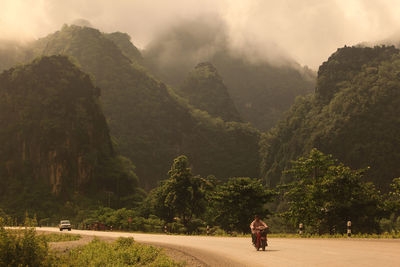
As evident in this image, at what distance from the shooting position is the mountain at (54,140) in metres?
107

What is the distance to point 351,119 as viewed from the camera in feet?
419

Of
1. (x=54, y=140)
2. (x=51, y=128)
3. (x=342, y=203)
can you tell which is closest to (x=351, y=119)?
(x=54, y=140)

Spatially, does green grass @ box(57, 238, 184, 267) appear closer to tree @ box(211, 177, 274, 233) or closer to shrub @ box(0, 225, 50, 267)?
shrub @ box(0, 225, 50, 267)

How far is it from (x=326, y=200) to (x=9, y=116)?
10417 cm

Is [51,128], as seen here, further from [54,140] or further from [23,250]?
[23,250]

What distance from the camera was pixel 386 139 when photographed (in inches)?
4756

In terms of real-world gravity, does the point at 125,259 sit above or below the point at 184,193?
below

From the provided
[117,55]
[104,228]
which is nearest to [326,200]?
[104,228]

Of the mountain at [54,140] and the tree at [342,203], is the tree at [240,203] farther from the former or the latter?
the mountain at [54,140]

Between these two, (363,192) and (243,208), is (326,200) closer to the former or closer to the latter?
(363,192)

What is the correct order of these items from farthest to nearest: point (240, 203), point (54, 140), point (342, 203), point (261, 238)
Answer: point (54, 140) < point (240, 203) < point (342, 203) < point (261, 238)

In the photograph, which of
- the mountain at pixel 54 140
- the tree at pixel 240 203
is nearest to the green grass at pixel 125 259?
the tree at pixel 240 203

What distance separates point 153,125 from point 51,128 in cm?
7795

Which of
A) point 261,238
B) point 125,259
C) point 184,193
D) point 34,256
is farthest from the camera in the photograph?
point 184,193
